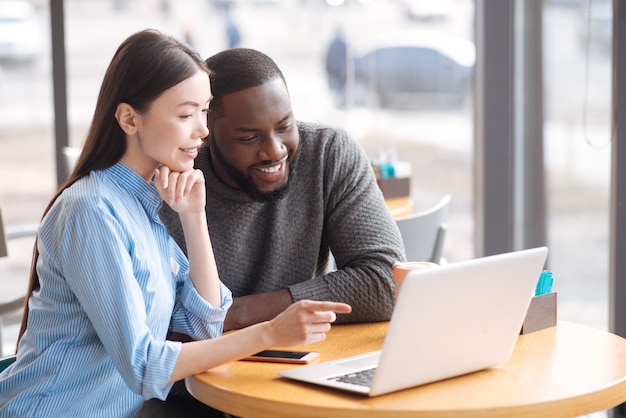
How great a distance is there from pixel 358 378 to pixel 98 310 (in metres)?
0.42

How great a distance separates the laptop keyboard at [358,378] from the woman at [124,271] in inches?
3.0

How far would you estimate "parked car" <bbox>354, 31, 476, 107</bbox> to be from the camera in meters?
4.93

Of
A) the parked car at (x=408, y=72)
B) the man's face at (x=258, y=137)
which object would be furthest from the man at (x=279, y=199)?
the parked car at (x=408, y=72)

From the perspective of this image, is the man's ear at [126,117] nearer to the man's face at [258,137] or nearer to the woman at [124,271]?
the woman at [124,271]

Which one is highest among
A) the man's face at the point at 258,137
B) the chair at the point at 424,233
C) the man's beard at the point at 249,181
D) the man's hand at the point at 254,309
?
the man's face at the point at 258,137

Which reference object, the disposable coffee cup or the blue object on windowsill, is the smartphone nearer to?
the disposable coffee cup

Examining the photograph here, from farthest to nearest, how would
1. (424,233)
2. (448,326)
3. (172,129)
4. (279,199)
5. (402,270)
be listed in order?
1. (424,233)
2. (279,199)
3. (402,270)
4. (172,129)
5. (448,326)

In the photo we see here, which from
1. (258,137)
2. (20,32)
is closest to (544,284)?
(258,137)

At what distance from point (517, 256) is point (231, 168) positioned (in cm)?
81

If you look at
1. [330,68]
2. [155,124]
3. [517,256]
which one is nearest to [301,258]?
[155,124]

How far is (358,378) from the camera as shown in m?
1.53

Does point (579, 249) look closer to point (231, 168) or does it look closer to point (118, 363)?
point (231, 168)

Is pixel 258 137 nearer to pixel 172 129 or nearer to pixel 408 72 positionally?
pixel 172 129

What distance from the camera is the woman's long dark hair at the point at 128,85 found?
Result: 167cm
